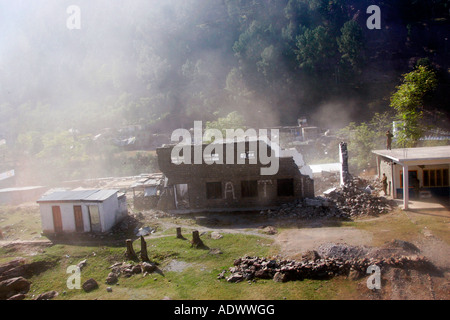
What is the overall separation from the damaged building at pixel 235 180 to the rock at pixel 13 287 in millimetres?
8333

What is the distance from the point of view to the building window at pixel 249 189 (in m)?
17.4

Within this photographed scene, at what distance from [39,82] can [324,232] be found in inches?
3197

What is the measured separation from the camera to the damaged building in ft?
55.9

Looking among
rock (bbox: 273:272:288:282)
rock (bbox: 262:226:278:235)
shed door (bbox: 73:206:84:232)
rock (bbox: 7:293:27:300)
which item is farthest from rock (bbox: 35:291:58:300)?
rock (bbox: 262:226:278:235)

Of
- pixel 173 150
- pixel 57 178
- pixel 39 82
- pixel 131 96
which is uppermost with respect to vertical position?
pixel 39 82

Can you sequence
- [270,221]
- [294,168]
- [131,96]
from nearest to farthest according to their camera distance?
[270,221] < [294,168] < [131,96]

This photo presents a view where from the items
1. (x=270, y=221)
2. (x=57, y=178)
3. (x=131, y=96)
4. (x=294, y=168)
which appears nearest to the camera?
(x=270, y=221)

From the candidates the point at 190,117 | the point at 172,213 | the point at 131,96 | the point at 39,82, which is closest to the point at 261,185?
the point at 172,213

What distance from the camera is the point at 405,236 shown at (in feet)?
37.4

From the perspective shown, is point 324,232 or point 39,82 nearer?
point 324,232

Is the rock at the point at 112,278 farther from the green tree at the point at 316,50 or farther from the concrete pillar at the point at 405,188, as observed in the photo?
the green tree at the point at 316,50

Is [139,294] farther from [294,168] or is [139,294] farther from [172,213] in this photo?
[294,168]

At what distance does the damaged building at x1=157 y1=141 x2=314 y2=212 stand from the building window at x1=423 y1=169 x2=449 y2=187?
541 cm

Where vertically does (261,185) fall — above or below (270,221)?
above
